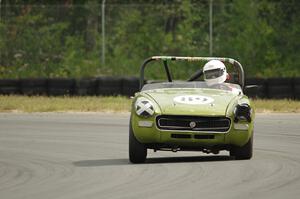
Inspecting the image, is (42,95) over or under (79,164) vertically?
under

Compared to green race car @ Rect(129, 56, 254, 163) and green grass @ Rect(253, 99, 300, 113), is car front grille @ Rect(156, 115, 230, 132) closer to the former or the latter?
green race car @ Rect(129, 56, 254, 163)

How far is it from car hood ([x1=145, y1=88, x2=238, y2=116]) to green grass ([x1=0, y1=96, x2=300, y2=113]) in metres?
9.79

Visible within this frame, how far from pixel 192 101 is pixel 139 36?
20.5 metres

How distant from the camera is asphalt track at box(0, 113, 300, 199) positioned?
8.96 meters

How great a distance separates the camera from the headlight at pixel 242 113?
1165 centimetres

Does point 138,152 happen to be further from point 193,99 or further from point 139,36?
point 139,36

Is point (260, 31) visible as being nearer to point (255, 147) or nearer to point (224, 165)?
point (255, 147)

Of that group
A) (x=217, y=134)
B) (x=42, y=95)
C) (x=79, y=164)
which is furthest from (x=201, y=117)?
(x=42, y=95)

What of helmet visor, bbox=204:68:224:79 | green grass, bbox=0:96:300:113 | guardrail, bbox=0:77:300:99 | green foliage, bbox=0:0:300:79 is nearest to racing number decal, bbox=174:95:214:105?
helmet visor, bbox=204:68:224:79

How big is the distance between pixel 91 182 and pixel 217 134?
221 cm

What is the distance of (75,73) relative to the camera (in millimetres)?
31672

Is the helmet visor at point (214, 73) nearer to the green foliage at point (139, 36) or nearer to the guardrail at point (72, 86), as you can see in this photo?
the guardrail at point (72, 86)

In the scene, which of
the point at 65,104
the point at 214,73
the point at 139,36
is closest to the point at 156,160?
the point at 214,73

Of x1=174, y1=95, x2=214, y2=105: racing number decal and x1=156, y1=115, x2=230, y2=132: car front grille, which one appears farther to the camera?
x1=174, y1=95, x2=214, y2=105: racing number decal
